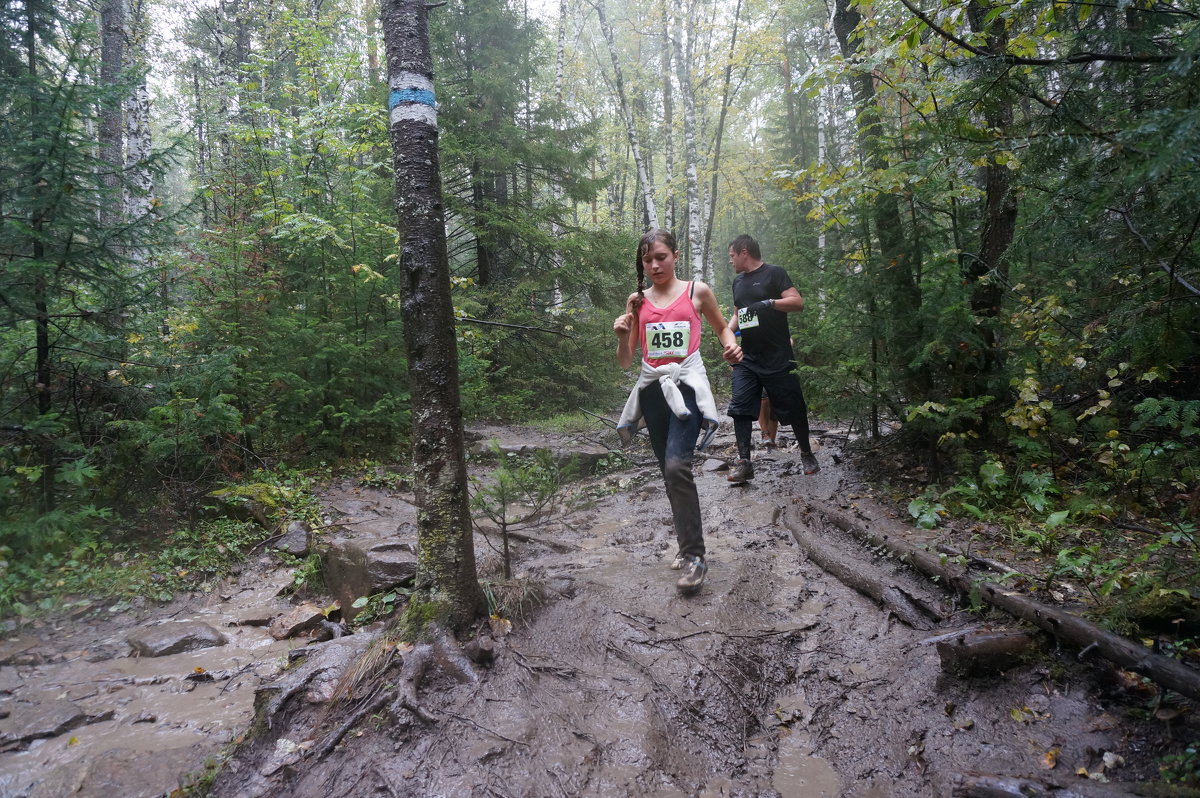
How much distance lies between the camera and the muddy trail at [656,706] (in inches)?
102

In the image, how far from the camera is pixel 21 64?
20.2ft

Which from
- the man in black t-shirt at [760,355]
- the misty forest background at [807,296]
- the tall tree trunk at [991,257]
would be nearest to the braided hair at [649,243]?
the misty forest background at [807,296]

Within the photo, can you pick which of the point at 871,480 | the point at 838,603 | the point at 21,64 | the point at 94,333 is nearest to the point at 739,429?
the point at 871,480

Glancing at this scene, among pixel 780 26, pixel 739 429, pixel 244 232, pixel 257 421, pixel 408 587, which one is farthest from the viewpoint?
pixel 780 26

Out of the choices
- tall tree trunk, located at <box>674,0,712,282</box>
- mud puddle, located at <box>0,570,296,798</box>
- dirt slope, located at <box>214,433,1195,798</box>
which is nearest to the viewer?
dirt slope, located at <box>214,433,1195,798</box>

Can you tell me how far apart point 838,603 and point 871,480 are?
2.41 m

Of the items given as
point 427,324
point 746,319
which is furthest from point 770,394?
point 427,324

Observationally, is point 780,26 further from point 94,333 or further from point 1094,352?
point 94,333

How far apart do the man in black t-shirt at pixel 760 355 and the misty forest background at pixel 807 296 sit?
45 centimetres

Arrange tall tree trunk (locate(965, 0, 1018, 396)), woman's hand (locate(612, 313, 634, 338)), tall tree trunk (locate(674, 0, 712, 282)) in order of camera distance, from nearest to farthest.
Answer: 1. woman's hand (locate(612, 313, 634, 338))
2. tall tree trunk (locate(965, 0, 1018, 396))
3. tall tree trunk (locate(674, 0, 712, 282))

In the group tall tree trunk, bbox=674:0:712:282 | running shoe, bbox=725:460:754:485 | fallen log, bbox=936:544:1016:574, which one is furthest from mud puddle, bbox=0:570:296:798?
tall tree trunk, bbox=674:0:712:282

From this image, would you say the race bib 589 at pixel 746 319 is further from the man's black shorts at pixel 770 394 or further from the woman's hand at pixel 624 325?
the woman's hand at pixel 624 325

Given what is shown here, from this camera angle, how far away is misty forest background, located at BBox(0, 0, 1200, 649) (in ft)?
10.4

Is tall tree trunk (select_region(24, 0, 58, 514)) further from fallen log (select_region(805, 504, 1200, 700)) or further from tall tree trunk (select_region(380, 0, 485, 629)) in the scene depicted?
fallen log (select_region(805, 504, 1200, 700))
